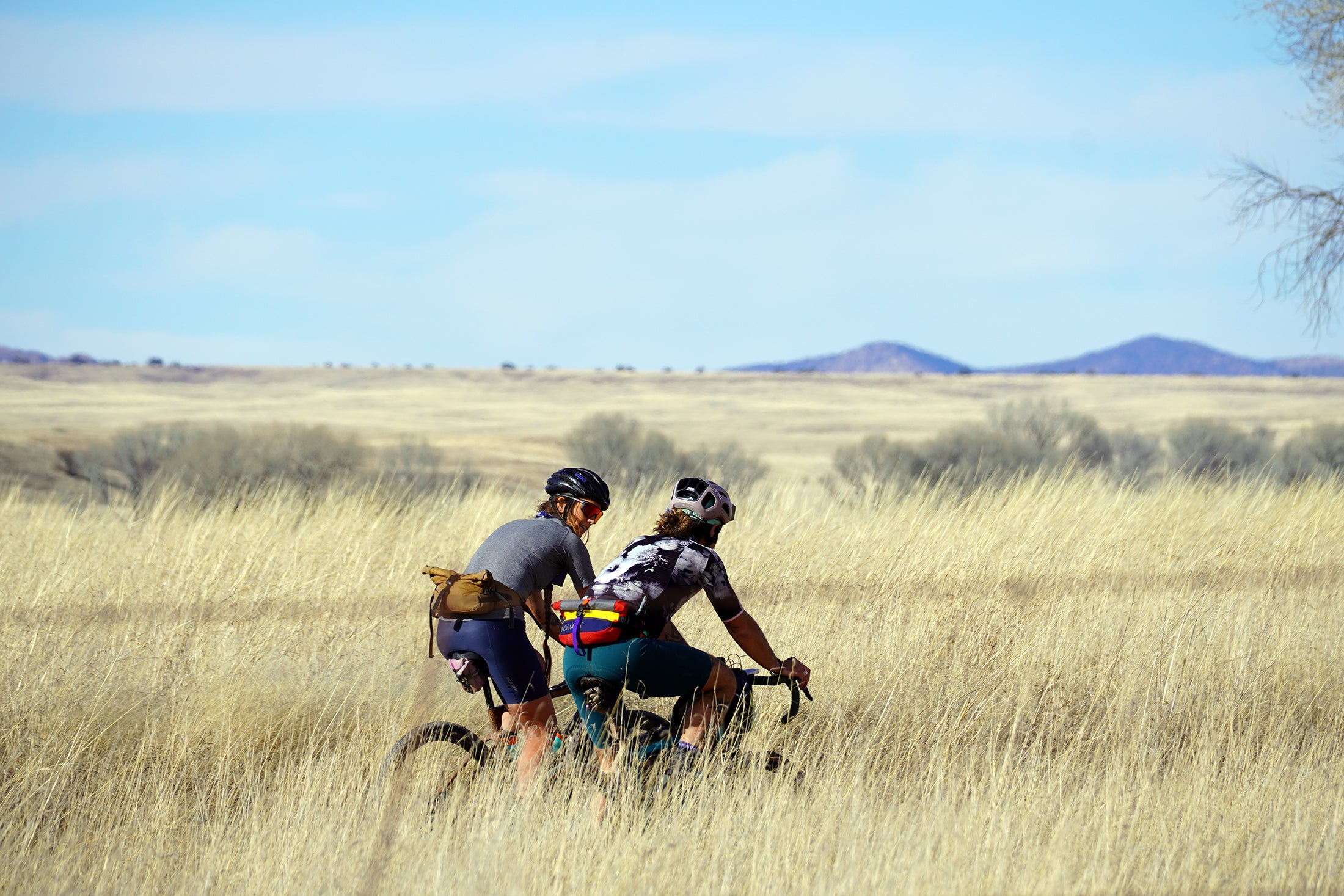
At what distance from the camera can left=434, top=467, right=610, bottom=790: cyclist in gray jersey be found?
4.98m

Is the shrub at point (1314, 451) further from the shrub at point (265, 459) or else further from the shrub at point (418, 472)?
the shrub at point (265, 459)

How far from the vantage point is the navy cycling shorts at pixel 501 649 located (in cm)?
496

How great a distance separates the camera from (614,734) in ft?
16.0

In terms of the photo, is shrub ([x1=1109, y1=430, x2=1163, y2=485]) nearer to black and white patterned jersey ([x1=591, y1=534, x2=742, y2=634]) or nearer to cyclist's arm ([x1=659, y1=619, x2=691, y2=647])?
cyclist's arm ([x1=659, y1=619, x2=691, y2=647])

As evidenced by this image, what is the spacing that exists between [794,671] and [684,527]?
2.47 feet

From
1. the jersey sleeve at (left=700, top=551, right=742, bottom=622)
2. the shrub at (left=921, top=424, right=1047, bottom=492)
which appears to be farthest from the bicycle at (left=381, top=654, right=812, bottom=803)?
the shrub at (left=921, top=424, right=1047, bottom=492)

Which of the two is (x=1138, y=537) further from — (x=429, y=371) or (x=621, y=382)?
(x=429, y=371)

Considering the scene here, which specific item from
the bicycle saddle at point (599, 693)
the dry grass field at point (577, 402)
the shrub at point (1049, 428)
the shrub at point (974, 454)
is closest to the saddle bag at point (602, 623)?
the bicycle saddle at point (599, 693)

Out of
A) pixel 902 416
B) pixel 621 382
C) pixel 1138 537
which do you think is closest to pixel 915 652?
pixel 1138 537

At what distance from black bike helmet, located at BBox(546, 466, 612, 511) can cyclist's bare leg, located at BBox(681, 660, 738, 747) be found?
3.11 ft

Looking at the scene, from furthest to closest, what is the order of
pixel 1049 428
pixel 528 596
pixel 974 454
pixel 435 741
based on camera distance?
1. pixel 1049 428
2. pixel 974 454
3. pixel 435 741
4. pixel 528 596

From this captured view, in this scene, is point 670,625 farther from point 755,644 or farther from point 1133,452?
point 1133,452

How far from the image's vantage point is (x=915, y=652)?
7.16 metres

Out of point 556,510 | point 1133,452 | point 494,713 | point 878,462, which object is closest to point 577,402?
point 1133,452
